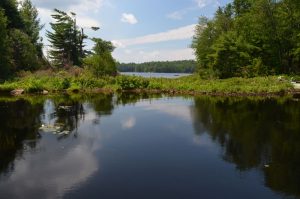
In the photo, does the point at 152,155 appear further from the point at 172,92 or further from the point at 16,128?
the point at 172,92

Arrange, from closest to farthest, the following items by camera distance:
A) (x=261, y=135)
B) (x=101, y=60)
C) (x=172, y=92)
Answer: (x=261, y=135) < (x=172, y=92) < (x=101, y=60)

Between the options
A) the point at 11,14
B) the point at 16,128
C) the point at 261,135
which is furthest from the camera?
the point at 11,14

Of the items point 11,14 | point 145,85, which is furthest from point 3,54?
point 145,85

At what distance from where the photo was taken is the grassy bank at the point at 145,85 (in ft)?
143

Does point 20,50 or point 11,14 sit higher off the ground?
point 11,14

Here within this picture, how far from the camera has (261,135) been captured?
64.9ft

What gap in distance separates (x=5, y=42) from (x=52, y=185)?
4833 cm

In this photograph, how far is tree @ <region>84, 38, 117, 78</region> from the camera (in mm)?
57188

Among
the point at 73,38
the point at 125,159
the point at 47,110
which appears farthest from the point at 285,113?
the point at 73,38

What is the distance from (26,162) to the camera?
48.6 ft

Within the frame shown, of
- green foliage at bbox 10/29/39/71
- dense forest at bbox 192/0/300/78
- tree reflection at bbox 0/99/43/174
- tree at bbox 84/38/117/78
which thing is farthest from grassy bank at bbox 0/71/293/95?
tree reflection at bbox 0/99/43/174

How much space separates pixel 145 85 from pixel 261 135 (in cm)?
3220

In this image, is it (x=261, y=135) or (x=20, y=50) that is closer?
(x=261, y=135)

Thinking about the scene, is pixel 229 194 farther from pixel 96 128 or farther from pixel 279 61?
pixel 279 61
